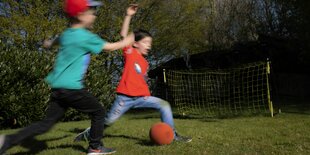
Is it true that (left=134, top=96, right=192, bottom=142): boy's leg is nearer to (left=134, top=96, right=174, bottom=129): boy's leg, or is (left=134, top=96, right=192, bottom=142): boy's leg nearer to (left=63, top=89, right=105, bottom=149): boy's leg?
(left=134, top=96, right=174, bottom=129): boy's leg

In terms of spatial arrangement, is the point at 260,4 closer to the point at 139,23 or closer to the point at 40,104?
the point at 139,23

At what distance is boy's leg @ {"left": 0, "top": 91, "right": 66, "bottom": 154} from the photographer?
4.52 meters

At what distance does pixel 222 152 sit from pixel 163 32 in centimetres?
1907

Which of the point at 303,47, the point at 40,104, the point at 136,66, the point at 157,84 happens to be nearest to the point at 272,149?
the point at 136,66

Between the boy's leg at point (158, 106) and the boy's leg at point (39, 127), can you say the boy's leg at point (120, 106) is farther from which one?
the boy's leg at point (39, 127)

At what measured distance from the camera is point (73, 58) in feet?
15.8

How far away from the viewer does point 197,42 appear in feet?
83.9

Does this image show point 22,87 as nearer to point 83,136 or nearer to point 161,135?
point 83,136

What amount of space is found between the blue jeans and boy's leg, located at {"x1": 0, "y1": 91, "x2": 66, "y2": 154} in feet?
4.13

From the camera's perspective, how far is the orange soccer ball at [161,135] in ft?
19.3

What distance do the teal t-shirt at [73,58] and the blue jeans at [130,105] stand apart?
4.09ft

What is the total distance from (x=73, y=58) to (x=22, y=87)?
7143 millimetres

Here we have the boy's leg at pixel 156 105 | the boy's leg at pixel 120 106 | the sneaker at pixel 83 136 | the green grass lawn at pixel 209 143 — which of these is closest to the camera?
the green grass lawn at pixel 209 143

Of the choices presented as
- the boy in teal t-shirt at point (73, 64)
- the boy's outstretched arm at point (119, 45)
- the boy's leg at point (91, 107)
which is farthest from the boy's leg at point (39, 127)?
the boy's outstretched arm at point (119, 45)
